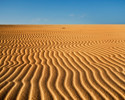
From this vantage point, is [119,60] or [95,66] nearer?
[95,66]

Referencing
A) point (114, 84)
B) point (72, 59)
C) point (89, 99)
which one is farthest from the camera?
point (72, 59)

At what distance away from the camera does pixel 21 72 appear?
11.3ft

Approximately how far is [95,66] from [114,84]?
113cm

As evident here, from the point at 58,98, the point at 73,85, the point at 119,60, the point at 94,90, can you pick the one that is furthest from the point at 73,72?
A: the point at 119,60

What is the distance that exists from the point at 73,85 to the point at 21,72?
1.43 m

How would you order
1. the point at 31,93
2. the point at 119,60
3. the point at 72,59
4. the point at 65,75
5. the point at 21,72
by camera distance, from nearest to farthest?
the point at 31,93, the point at 65,75, the point at 21,72, the point at 119,60, the point at 72,59

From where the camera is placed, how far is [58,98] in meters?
2.24

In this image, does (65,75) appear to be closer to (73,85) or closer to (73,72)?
(73,72)

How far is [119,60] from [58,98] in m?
2.72

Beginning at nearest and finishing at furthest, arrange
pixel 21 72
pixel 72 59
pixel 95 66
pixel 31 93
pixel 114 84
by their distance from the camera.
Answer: pixel 31 93 < pixel 114 84 < pixel 21 72 < pixel 95 66 < pixel 72 59

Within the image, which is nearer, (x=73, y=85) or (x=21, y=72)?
(x=73, y=85)

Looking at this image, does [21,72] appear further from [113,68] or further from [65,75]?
[113,68]

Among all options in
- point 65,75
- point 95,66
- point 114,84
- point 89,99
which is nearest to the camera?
point 89,99

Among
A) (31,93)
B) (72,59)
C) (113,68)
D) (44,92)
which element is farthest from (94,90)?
(72,59)
